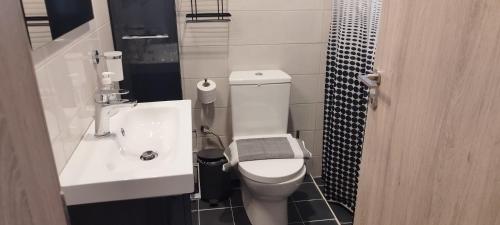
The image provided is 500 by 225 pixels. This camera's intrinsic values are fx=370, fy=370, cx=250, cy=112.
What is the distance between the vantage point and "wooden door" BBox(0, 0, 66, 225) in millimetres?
522

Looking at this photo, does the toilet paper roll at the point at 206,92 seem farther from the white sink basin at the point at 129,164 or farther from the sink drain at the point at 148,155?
the sink drain at the point at 148,155

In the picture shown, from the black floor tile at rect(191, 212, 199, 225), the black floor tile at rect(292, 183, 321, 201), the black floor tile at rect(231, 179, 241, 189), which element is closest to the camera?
the black floor tile at rect(191, 212, 199, 225)

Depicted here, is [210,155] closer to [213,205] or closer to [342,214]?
[213,205]

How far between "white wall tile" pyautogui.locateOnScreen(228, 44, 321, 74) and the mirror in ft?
3.67

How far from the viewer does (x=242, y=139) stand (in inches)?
91.4

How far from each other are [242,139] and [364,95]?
0.78 metres

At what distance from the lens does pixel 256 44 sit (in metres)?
2.42

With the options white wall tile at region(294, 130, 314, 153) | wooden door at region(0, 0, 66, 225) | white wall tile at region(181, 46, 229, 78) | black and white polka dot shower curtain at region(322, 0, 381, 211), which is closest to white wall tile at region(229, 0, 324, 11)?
black and white polka dot shower curtain at region(322, 0, 381, 211)

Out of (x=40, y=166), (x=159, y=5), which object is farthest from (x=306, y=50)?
(x=40, y=166)

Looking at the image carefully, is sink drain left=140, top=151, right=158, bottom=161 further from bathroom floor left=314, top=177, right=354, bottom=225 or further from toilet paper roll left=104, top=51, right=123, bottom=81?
bathroom floor left=314, top=177, right=354, bottom=225

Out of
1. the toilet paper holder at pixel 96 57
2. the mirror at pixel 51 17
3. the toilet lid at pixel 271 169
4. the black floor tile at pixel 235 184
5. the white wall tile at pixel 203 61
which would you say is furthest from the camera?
the black floor tile at pixel 235 184

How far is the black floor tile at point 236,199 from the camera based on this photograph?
8.03ft

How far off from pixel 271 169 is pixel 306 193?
683 millimetres

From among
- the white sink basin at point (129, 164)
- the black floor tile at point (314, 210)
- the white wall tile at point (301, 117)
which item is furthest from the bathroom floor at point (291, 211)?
the white sink basin at point (129, 164)
